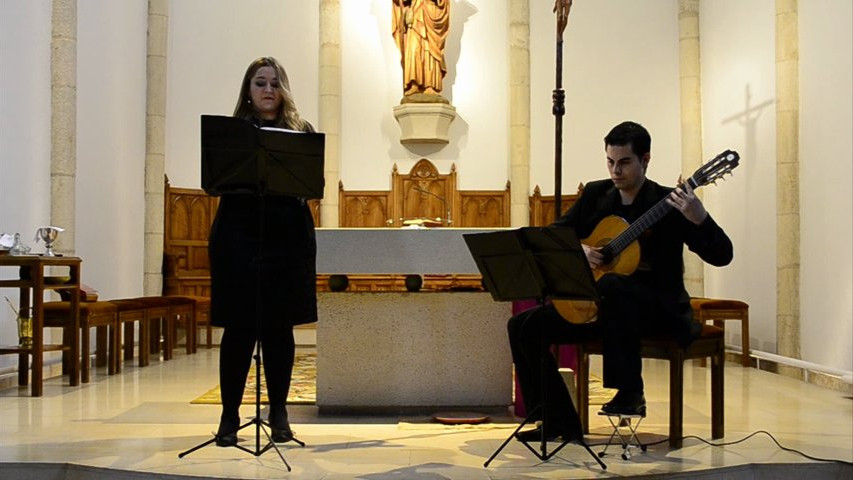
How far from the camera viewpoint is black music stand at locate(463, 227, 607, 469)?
3.58 meters

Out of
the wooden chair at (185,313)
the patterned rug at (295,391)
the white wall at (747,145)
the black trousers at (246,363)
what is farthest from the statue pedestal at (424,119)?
the black trousers at (246,363)

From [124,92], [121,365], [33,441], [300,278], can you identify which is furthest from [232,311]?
[124,92]

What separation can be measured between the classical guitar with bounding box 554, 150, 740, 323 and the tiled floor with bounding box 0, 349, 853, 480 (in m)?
0.63

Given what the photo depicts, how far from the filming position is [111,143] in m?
8.97

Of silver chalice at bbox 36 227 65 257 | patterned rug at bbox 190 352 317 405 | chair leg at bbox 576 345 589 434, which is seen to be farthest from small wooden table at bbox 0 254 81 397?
chair leg at bbox 576 345 589 434

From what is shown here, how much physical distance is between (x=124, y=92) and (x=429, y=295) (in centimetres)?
539

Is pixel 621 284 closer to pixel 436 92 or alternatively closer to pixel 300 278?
pixel 300 278

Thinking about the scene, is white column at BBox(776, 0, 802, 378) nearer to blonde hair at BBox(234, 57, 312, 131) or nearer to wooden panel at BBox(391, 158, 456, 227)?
wooden panel at BBox(391, 158, 456, 227)

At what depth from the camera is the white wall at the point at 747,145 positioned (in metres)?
8.05

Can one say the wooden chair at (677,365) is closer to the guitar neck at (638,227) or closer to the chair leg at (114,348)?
the guitar neck at (638,227)

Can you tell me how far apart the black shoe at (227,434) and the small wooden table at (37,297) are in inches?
101

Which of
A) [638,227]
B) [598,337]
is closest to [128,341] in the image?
[598,337]

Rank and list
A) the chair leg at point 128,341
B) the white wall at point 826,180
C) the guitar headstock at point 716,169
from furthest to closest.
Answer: the chair leg at point 128,341 < the white wall at point 826,180 < the guitar headstock at point 716,169

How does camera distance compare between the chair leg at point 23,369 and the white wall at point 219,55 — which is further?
the white wall at point 219,55
